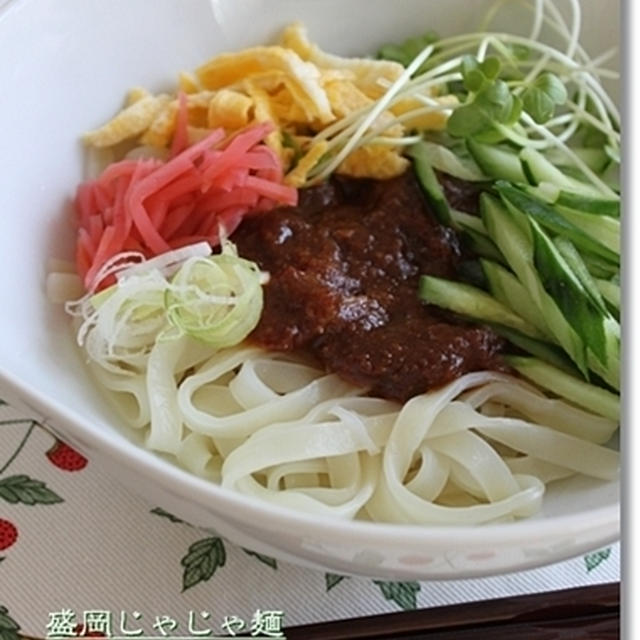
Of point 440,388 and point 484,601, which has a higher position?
point 440,388

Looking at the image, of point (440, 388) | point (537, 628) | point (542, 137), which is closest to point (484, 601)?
point (537, 628)

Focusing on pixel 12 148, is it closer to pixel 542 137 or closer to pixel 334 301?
pixel 334 301

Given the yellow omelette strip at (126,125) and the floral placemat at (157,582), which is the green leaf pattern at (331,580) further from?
the yellow omelette strip at (126,125)

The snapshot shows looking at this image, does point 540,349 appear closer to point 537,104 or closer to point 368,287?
point 368,287

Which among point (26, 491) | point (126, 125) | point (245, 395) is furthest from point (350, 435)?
point (126, 125)

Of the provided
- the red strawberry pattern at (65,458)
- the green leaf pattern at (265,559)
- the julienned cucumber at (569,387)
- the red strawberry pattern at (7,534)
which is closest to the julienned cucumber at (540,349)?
the julienned cucumber at (569,387)

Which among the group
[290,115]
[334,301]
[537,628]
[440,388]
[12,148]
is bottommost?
[537,628]
